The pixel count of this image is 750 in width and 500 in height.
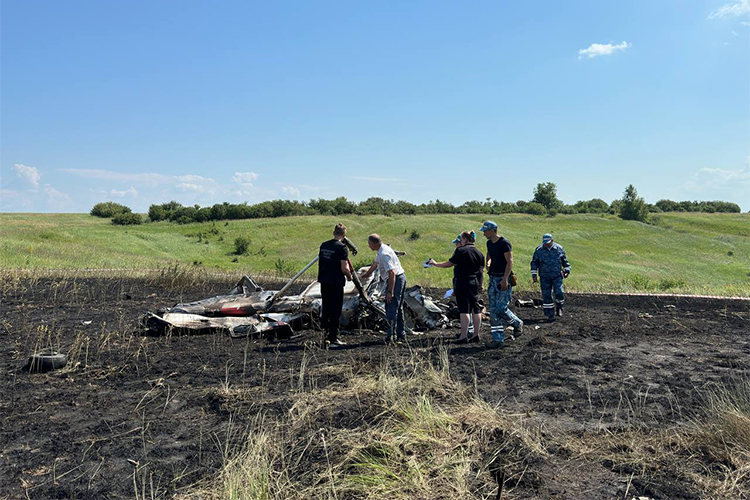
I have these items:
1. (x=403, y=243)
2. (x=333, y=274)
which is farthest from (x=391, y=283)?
(x=403, y=243)

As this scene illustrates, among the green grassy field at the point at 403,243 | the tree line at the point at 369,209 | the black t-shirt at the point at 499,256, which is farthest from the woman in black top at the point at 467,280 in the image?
the tree line at the point at 369,209

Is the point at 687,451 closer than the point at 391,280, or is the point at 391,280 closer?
the point at 687,451

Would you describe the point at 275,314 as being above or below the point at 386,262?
below

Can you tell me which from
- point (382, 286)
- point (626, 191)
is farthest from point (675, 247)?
point (382, 286)

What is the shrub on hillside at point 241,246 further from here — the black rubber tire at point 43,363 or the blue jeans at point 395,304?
the black rubber tire at point 43,363

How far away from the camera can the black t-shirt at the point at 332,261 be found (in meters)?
7.60

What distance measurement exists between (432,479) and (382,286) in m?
5.97

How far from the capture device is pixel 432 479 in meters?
3.33

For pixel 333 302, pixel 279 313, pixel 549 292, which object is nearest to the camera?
pixel 333 302

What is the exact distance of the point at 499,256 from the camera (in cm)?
790

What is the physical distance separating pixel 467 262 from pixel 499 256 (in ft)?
1.94

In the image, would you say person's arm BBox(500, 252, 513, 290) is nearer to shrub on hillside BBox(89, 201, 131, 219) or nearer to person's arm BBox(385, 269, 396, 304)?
person's arm BBox(385, 269, 396, 304)

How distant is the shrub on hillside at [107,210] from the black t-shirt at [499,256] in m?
52.7

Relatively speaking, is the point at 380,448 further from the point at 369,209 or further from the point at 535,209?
the point at 535,209
